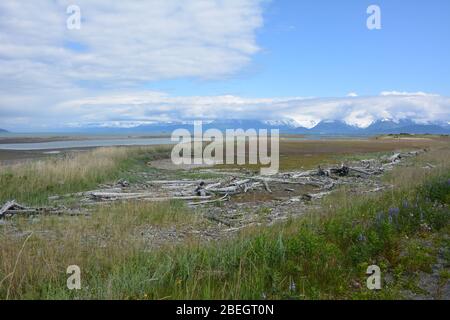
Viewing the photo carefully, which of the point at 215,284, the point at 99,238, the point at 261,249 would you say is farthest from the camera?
the point at 99,238

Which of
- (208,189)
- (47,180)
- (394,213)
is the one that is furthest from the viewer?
(47,180)

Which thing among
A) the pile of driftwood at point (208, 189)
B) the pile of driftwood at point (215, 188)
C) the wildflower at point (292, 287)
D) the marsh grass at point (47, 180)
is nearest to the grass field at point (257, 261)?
the wildflower at point (292, 287)

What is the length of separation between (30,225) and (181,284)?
280 inches

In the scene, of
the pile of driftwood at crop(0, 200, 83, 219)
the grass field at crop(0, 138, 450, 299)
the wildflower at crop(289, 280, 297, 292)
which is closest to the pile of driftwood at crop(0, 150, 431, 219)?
the pile of driftwood at crop(0, 200, 83, 219)

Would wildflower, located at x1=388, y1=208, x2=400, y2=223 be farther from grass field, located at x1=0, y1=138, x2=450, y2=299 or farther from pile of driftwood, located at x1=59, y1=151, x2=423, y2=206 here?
pile of driftwood, located at x1=59, y1=151, x2=423, y2=206

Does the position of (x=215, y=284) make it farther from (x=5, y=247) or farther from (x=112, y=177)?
(x=112, y=177)

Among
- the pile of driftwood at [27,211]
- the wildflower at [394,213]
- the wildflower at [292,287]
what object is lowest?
the pile of driftwood at [27,211]

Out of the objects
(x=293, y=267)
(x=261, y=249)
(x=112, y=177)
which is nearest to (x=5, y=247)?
(x=261, y=249)

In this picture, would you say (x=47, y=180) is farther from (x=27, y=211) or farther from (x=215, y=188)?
(x=215, y=188)

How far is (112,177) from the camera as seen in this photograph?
21906 mm

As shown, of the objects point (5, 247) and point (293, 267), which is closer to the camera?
point (293, 267)

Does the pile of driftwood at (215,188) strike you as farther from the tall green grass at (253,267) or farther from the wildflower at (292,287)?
the wildflower at (292,287)

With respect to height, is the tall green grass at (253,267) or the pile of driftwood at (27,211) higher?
the tall green grass at (253,267)

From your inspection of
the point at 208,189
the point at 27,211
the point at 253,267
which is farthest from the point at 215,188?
the point at 253,267
